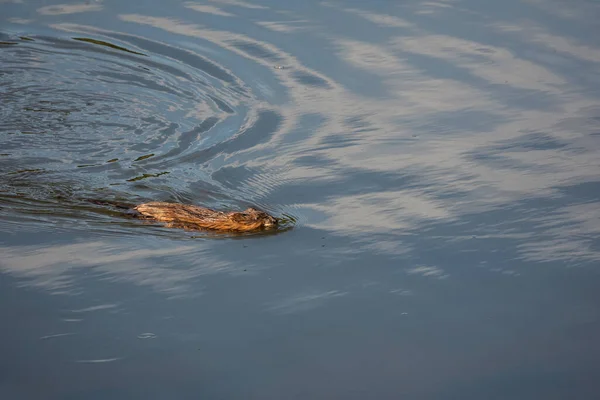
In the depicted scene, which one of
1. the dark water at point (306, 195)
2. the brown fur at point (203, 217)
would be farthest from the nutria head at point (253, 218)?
the dark water at point (306, 195)

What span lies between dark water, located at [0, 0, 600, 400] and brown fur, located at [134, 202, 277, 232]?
0.19m

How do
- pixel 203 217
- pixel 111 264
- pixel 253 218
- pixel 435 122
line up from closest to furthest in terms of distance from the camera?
pixel 111 264
pixel 253 218
pixel 203 217
pixel 435 122

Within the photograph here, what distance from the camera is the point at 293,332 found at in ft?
22.8

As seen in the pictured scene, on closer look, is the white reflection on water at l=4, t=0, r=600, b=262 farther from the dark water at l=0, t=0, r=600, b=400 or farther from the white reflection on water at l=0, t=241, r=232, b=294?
the white reflection on water at l=0, t=241, r=232, b=294

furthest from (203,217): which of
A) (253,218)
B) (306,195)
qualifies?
(306,195)

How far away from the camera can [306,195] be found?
937 centimetres

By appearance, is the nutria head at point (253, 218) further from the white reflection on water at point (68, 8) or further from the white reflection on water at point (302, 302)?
the white reflection on water at point (68, 8)

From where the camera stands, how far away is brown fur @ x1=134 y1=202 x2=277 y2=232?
841 centimetres

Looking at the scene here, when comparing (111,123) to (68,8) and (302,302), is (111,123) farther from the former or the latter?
(302,302)

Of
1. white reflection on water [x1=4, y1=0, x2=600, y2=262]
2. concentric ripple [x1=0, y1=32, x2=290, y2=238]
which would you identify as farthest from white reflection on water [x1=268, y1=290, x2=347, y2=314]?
concentric ripple [x1=0, y1=32, x2=290, y2=238]

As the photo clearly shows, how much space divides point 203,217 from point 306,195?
4.04 feet

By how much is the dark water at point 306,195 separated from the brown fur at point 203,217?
0.61 feet

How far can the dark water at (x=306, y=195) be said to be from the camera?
6586mm

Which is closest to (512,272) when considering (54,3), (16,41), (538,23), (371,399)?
(371,399)
